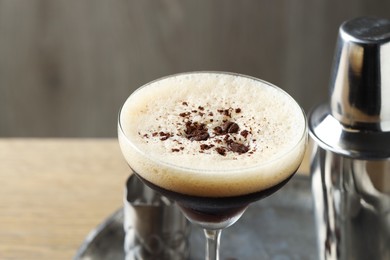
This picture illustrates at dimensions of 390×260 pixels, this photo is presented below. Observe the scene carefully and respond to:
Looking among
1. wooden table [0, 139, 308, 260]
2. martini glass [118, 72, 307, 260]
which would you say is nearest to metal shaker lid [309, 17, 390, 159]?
martini glass [118, 72, 307, 260]

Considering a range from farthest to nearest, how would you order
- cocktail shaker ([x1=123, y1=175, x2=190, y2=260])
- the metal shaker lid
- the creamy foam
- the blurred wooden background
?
the blurred wooden background < cocktail shaker ([x1=123, y1=175, x2=190, y2=260]) < the metal shaker lid < the creamy foam

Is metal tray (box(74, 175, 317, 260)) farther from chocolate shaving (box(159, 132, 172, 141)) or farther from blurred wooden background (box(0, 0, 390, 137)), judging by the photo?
blurred wooden background (box(0, 0, 390, 137))

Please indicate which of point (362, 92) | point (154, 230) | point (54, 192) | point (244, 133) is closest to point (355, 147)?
point (362, 92)

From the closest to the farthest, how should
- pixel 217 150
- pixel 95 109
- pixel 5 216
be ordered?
pixel 217 150 < pixel 5 216 < pixel 95 109

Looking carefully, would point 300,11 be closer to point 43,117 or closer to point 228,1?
point 228,1

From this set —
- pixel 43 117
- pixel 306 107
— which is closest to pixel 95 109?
pixel 43 117

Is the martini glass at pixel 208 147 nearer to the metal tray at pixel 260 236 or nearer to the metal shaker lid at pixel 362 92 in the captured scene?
the metal shaker lid at pixel 362 92

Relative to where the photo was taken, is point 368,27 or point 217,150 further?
point 368,27

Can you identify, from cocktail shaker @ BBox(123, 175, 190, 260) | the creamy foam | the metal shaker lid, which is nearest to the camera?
the creamy foam
